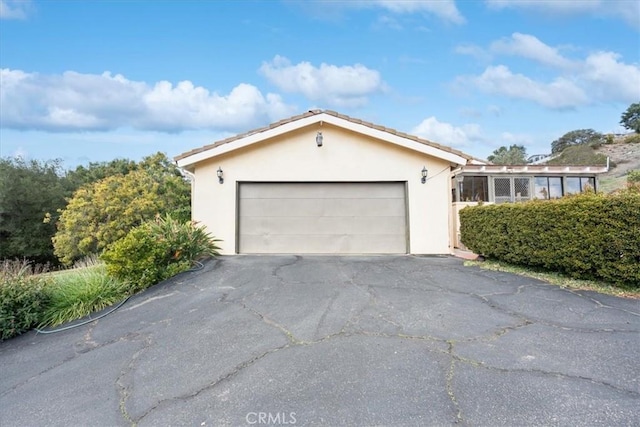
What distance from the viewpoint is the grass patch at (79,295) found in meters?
5.25

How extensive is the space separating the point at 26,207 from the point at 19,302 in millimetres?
21793

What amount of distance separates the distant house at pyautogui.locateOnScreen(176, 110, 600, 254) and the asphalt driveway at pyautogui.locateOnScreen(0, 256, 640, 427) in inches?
138

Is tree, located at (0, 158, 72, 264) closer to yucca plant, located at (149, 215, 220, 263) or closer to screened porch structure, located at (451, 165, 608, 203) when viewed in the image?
yucca plant, located at (149, 215, 220, 263)

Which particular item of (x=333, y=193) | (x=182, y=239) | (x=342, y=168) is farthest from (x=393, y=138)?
(x=182, y=239)

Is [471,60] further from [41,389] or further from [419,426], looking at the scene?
[41,389]

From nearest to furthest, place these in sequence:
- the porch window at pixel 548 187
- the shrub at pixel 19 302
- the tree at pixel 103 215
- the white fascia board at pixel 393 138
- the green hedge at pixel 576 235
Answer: the shrub at pixel 19 302
the green hedge at pixel 576 235
the white fascia board at pixel 393 138
the tree at pixel 103 215
the porch window at pixel 548 187

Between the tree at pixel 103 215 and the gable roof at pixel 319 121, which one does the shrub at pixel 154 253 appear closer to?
the gable roof at pixel 319 121

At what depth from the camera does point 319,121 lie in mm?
8961

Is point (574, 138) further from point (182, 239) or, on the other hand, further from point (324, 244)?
point (182, 239)

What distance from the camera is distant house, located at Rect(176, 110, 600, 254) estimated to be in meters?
9.20

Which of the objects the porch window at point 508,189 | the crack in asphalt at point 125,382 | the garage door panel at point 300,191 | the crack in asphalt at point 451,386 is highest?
the porch window at point 508,189

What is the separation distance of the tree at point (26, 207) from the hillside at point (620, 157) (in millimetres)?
44158

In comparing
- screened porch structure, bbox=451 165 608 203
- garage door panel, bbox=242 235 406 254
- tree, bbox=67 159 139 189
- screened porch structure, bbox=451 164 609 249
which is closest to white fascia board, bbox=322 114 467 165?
→ garage door panel, bbox=242 235 406 254

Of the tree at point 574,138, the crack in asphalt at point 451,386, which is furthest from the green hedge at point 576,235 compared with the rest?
the tree at point 574,138
